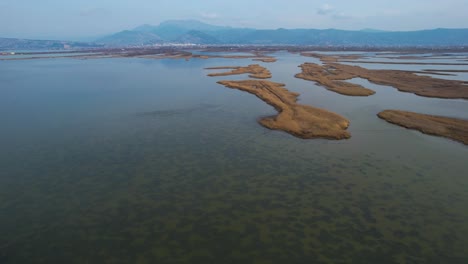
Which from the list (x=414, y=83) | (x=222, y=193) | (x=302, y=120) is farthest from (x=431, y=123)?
(x=414, y=83)

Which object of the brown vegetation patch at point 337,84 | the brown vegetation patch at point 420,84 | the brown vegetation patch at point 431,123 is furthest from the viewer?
the brown vegetation patch at point 337,84

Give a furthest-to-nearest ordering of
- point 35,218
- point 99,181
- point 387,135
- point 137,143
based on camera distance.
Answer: point 387,135, point 137,143, point 99,181, point 35,218

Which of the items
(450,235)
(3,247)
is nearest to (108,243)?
(3,247)

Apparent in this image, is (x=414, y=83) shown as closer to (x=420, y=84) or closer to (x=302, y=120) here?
(x=420, y=84)

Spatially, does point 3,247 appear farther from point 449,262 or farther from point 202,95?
point 202,95

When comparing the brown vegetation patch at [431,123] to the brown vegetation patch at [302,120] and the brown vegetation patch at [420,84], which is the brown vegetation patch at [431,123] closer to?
the brown vegetation patch at [302,120]

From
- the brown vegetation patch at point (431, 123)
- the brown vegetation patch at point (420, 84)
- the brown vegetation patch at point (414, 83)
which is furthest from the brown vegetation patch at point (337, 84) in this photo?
the brown vegetation patch at point (431, 123)
